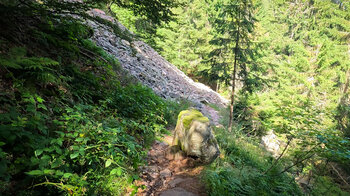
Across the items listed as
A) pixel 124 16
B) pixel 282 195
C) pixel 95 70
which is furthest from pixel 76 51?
pixel 124 16

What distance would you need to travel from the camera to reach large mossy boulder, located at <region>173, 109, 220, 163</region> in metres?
4.01

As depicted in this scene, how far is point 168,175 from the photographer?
3545 millimetres

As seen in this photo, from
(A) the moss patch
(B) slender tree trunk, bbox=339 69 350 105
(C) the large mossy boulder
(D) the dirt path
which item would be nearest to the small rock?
(D) the dirt path

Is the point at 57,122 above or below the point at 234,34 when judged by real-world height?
below

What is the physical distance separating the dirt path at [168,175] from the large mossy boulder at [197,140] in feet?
0.76

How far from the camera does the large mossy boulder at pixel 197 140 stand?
4010mm

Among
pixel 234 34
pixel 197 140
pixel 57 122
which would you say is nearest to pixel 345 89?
pixel 234 34

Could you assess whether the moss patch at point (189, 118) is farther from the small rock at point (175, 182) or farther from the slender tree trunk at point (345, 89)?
the slender tree trunk at point (345, 89)

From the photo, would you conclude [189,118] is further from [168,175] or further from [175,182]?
[175,182]

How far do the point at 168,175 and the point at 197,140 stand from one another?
101 cm

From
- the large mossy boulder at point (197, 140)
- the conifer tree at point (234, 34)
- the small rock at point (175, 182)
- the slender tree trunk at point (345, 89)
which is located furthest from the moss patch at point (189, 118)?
the slender tree trunk at point (345, 89)

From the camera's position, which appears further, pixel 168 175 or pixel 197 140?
pixel 197 140

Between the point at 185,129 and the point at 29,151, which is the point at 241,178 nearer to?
the point at 185,129

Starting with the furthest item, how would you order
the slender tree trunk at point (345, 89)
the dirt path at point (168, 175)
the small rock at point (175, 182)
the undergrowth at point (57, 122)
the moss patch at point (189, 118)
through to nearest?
1. the slender tree trunk at point (345, 89)
2. the moss patch at point (189, 118)
3. the small rock at point (175, 182)
4. the dirt path at point (168, 175)
5. the undergrowth at point (57, 122)
